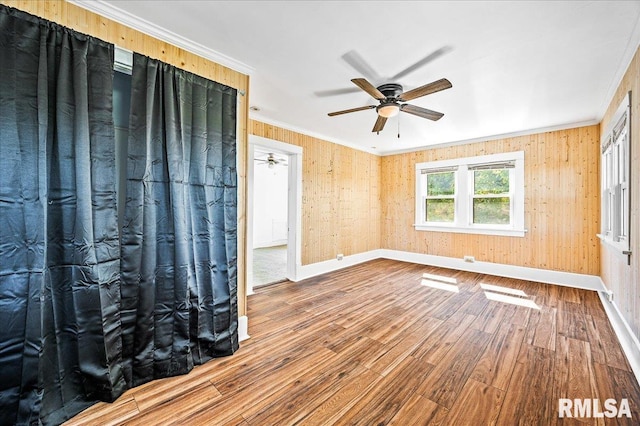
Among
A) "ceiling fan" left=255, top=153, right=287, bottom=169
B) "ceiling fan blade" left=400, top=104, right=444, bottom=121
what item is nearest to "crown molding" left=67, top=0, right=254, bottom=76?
"ceiling fan blade" left=400, top=104, right=444, bottom=121

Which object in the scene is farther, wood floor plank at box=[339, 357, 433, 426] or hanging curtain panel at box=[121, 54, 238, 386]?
hanging curtain panel at box=[121, 54, 238, 386]

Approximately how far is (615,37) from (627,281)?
7.26 ft

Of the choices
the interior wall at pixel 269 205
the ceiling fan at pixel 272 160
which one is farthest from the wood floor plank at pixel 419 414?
the interior wall at pixel 269 205

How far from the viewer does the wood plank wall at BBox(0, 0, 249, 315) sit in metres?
1.71

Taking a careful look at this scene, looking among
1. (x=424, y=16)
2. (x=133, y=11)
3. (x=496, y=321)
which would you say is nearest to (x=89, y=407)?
(x=133, y=11)

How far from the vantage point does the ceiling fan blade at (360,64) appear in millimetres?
2430

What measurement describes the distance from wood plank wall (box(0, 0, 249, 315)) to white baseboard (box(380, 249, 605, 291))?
4568mm

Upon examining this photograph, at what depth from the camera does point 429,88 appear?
2488mm

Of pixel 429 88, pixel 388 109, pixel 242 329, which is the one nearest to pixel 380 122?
pixel 388 109

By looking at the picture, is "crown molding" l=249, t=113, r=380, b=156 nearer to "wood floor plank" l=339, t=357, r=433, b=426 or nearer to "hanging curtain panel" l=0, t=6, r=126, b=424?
"hanging curtain panel" l=0, t=6, r=126, b=424

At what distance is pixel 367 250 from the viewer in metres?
6.29

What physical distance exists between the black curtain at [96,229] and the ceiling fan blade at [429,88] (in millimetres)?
1826

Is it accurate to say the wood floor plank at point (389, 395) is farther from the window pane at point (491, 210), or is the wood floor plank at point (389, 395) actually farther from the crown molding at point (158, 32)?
the window pane at point (491, 210)

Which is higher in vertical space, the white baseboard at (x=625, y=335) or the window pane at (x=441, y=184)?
the window pane at (x=441, y=184)
